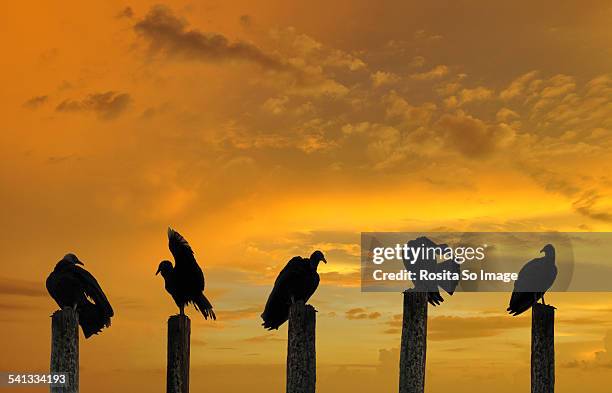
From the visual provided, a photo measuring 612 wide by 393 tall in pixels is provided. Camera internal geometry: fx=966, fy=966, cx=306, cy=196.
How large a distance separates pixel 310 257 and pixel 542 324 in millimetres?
3352

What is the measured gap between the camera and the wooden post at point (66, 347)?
506 inches

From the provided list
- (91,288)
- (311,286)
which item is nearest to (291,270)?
(311,286)

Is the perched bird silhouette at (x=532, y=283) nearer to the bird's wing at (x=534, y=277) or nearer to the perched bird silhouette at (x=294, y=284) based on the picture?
the bird's wing at (x=534, y=277)

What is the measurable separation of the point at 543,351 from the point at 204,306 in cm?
483

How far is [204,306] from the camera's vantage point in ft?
46.3

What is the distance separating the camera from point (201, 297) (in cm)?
1400

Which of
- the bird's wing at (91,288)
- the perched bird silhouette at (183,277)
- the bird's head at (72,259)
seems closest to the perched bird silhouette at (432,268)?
the perched bird silhouette at (183,277)

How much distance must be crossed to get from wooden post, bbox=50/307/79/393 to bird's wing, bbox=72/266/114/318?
34.3 inches

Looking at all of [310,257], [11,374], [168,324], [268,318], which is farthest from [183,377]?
[11,374]

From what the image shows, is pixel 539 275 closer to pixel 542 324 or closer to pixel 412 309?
pixel 542 324

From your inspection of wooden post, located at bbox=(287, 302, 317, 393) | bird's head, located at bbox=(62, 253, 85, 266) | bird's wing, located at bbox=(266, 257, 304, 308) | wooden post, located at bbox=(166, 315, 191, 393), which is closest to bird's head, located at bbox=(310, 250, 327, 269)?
bird's wing, located at bbox=(266, 257, 304, 308)

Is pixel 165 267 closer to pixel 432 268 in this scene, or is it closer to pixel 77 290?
pixel 77 290

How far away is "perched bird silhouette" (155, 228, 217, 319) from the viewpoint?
13664mm

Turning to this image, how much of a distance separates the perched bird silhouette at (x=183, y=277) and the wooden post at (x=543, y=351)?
469 centimetres
